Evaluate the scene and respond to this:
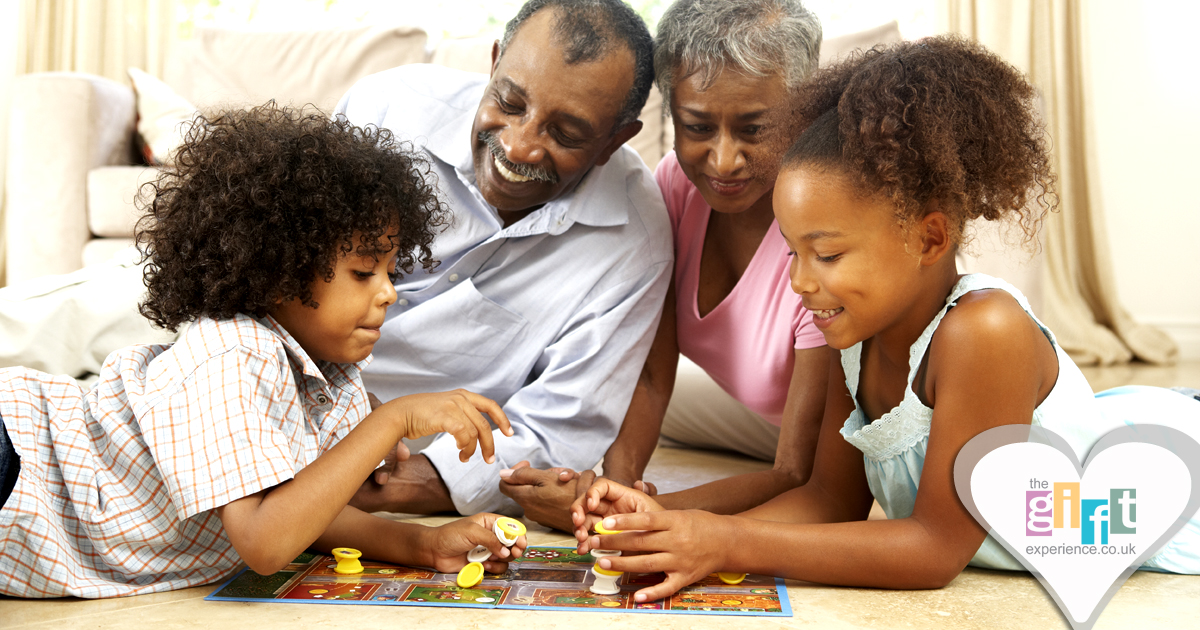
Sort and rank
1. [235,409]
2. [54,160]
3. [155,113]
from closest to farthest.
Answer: [235,409], [54,160], [155,113]

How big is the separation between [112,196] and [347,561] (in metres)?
2.46

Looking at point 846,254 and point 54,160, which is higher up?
point 846,254

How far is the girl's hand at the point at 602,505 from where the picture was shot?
3.81 feet

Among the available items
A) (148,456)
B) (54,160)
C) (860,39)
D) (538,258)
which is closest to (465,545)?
(148,456)

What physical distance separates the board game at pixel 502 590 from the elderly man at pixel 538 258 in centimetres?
31

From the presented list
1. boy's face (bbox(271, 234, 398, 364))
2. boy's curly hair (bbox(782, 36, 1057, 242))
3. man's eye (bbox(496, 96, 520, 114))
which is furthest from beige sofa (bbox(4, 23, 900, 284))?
boy's face (bbox(271, 234, 398, 364))

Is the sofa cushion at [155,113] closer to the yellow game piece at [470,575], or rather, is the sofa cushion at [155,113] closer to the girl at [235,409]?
the girl at [235,409]

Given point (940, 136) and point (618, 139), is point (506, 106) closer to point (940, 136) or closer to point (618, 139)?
point (618, 139)

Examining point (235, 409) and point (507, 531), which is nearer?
point (235, 409)

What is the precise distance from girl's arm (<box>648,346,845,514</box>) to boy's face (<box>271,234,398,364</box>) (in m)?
0.56

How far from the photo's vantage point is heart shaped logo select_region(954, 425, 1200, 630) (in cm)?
111

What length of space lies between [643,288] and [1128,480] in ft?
2.71

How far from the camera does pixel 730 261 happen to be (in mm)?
1798

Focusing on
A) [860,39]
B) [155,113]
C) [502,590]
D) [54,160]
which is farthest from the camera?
[155,113]
